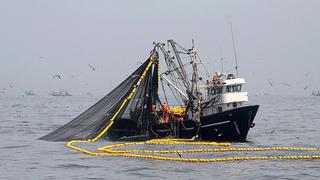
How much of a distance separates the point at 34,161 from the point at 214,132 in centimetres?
1374

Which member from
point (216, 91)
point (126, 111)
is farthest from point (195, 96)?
point (126, 111)

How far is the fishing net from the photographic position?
4025 centimetres

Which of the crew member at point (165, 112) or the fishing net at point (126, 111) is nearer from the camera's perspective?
→ the fishing net at point (126, 111)

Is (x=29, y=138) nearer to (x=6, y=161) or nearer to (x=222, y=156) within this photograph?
(x=6, y=161)

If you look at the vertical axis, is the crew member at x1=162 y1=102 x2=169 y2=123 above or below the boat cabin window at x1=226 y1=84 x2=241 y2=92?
below

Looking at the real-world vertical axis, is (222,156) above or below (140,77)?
below

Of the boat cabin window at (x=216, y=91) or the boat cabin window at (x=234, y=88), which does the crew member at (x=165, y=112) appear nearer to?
the boat cabin window at (x=216, y=91)

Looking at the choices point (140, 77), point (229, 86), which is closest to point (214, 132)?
point (229, 86)

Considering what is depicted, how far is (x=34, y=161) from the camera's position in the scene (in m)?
31.5

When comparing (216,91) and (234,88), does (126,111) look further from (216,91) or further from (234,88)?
(234,88)

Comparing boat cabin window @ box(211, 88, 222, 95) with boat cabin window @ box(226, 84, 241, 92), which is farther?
boat cabin window @ box(211, 88, 222, 95)

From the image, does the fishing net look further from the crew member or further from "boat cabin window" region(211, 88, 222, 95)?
"boat cabin window" region(211, 88, 222, 95)

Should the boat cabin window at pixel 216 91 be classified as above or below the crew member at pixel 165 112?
above

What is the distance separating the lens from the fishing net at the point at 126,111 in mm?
40250
